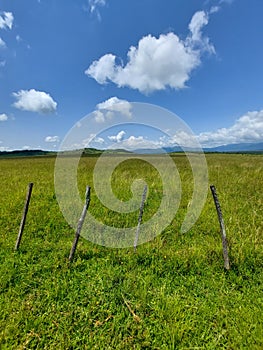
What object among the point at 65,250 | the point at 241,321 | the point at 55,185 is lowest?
the point at 241,321

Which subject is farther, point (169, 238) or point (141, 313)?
point (169, 238)

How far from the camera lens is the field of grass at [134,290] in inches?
132

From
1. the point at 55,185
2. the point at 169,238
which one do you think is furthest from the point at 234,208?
the point at 55,185

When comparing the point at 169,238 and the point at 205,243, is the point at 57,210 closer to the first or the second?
the point at 169,238

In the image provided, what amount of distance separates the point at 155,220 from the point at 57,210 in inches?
141

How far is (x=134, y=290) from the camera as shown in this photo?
4215 mm

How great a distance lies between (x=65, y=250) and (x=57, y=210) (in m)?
2.72

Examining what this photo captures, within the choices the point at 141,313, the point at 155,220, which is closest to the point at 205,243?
the point at 155,220

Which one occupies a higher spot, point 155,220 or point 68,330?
point 155,220

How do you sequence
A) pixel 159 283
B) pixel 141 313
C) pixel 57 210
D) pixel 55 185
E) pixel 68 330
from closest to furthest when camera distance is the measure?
1. pixel 68 330
2. pixel 141 313
3. pixel 159 283
4. pixel 57 210
5. pixel 55 185

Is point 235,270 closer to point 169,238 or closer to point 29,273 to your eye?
point 169,238

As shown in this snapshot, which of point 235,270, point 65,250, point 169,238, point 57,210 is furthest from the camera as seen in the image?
point 57,210

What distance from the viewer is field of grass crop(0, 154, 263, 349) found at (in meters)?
3.35

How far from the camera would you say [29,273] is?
469 centimetres
